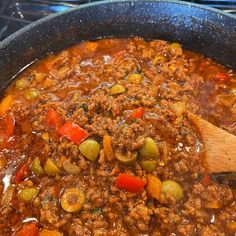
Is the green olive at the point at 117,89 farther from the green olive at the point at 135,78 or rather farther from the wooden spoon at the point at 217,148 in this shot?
the wooden spoon at the point at 217,148

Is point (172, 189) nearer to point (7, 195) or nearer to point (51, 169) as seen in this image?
point (51, 169)

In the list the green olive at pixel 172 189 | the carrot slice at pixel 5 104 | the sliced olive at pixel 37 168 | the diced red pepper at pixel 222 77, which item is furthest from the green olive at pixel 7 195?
the diced red pepper at pixel 222 77

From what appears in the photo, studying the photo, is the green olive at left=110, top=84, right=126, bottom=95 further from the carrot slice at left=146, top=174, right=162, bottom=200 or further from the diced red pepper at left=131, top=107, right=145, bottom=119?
the carrot slice at left=146, top=174, right=162, bottom=200

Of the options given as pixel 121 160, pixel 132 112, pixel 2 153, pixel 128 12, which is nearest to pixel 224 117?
pixel 132 112

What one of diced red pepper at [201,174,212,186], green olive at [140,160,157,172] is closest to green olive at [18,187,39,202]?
green olive at [140,160,157,172]

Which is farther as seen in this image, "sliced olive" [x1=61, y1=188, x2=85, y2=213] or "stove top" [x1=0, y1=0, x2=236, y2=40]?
"stove top" [x1=0, y1=0, x2=236, y2=40]
